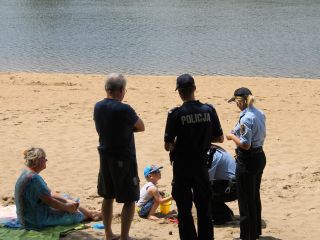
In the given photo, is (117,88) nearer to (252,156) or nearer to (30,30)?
(252,156)

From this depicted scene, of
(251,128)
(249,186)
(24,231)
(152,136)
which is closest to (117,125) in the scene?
(251,128)

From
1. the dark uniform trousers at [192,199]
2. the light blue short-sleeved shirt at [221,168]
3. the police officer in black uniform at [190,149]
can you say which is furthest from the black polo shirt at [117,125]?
the light blue short-sleeved shirt at [221,168]

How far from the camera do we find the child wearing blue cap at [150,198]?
7.46 m

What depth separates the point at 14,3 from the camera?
5116 centimetres

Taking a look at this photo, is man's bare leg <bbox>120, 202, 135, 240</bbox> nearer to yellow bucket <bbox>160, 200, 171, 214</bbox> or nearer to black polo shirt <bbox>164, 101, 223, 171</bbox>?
black polo shirt <bbox>164, 101, 223, 171</bbox>

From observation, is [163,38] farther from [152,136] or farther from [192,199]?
[192,199]

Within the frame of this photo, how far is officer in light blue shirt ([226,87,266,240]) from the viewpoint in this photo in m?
6.29

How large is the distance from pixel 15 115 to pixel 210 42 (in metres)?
17.2

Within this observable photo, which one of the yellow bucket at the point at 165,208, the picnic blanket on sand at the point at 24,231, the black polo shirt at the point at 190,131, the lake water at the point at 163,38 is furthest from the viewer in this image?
the lake water at the point at 163,38

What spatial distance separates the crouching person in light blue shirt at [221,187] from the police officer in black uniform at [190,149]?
1233 mm

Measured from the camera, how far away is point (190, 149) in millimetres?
5895

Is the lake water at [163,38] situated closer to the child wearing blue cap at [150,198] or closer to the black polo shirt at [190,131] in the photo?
the child wearing blue cap at [150,198]

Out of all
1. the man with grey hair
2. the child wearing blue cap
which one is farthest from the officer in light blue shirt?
the child wearing blue cap

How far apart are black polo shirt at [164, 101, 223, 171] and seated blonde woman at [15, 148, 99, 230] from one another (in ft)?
4.67
